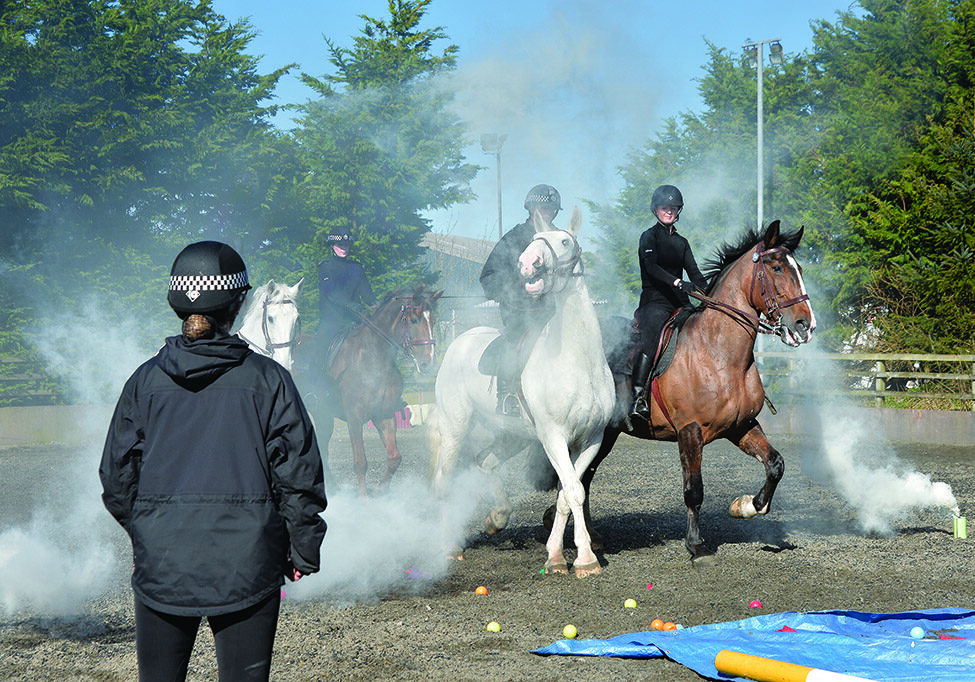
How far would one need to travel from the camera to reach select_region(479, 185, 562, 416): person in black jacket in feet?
25.5

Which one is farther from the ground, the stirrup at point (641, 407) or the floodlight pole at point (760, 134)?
the floodlight pole at point (760, 134)

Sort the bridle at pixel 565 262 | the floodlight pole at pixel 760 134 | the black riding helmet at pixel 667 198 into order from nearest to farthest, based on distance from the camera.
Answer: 1. the bridle at pixel 565 262
2. the black riding helmet at pixel 667 198
3. the floodlight pole at pixel 760 134

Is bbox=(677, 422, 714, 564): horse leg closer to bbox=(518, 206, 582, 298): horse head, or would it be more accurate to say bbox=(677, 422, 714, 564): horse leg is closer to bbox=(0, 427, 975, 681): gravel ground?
bbox=(0, 427, 975, 681): gravel ground

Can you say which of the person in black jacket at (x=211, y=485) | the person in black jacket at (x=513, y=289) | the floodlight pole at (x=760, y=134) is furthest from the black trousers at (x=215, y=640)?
the floodlight pole at (x=760, y=134)

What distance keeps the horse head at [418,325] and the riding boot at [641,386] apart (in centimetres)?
366

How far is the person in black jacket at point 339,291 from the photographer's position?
465 inches

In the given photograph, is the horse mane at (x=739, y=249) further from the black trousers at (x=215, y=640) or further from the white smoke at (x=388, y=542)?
the black trousers at (x=215, y=640)

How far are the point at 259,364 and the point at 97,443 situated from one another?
17937 mm

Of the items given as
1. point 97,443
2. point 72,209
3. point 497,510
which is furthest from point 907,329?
point 72,209

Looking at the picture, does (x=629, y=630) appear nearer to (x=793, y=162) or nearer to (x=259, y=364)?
(x=259, y=364)

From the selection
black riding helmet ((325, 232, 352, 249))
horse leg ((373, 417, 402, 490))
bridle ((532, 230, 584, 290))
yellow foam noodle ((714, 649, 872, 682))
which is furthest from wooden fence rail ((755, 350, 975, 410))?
yellow foam noodle ((714, 649, 872, 682))

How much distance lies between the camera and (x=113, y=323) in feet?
69.5

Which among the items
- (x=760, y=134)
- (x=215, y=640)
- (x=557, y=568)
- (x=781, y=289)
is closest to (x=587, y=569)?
(x=557, y=568)

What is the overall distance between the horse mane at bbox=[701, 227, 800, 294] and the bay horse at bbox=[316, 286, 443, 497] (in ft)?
12.8
